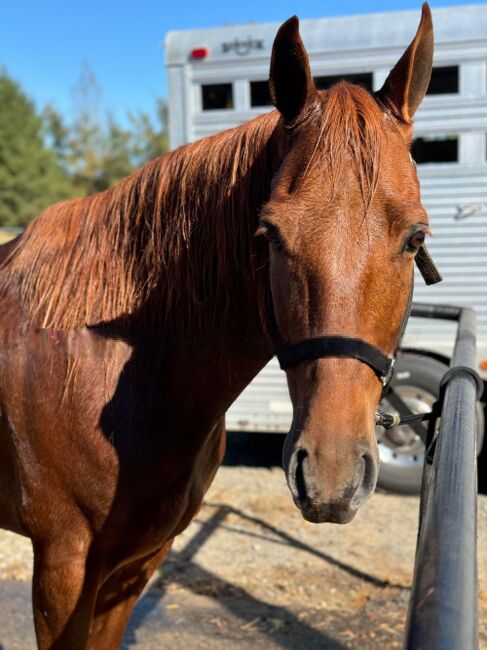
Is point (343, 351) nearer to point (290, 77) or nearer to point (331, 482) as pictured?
point (331, 482)

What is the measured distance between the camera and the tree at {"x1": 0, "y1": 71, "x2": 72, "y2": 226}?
91.9 feet

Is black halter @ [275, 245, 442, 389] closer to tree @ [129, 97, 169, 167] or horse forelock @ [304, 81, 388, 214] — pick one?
horse forelock @ [304, 81, 388, 214]

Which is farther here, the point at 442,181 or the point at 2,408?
the point at 442,181

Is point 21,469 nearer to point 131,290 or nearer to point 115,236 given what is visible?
point 131,290

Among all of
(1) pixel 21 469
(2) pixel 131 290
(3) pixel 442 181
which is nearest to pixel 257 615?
(1) pixel 21 469

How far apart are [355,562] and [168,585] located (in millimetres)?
1161

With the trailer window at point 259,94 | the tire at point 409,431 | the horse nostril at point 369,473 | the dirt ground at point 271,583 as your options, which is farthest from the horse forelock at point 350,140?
the trailer window at point 259,94

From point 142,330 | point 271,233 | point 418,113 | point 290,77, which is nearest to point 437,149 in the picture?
point 418,113

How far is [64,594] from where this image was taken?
1.82 m

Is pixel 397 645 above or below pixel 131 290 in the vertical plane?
below

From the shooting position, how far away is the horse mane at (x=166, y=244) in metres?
1.72

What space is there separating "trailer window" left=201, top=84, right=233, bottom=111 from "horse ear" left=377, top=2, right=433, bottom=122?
383cm

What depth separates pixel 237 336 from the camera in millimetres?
1814

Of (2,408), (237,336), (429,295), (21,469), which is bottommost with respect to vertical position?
(429,295)
